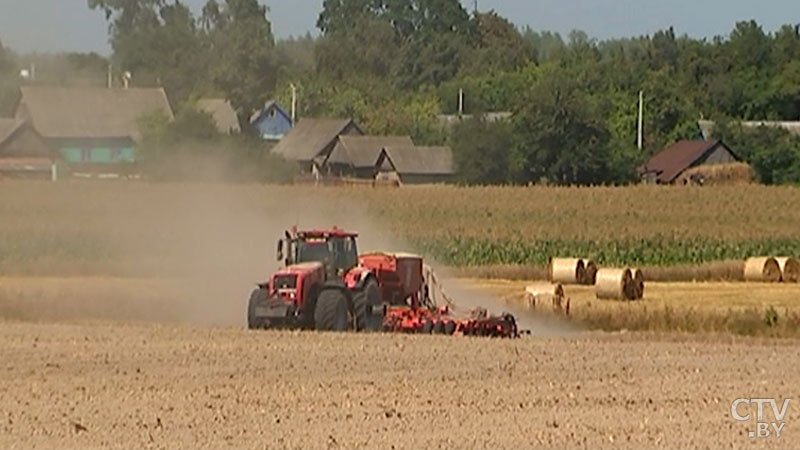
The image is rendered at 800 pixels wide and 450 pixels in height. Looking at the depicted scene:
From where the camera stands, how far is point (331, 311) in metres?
26.1

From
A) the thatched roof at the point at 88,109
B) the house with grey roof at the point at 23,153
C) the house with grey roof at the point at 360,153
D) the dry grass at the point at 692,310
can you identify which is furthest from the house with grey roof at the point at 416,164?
the dry grass at the point at 692,310

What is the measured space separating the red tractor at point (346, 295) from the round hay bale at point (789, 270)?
711 inches

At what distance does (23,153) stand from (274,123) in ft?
154

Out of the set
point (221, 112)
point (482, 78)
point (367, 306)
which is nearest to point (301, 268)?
point (367, 306)

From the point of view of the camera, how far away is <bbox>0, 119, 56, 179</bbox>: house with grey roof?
63906 millimetres

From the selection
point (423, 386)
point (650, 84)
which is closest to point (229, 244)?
point (423, 386)

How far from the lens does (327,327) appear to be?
26.2 meters

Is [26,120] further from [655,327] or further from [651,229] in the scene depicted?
[655,327]

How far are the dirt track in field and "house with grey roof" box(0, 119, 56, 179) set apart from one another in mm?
38403

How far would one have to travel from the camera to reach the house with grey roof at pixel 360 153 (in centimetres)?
9894

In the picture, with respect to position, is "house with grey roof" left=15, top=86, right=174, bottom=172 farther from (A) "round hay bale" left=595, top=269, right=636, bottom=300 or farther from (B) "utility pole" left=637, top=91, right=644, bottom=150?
(B) "utility pole" left=637, top=91, right=644, bottom=150

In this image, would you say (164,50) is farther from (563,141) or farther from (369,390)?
(369,390)

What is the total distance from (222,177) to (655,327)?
45248 millimetres

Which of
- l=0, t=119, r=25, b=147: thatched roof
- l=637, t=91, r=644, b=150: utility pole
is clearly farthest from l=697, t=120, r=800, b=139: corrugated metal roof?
l=0, t=119, r=25, b=147: thatched roof
